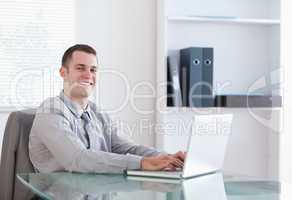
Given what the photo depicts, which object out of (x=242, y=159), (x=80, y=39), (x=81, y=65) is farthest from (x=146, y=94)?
(x=81, y=65)

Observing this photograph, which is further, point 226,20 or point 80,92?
point 226,20

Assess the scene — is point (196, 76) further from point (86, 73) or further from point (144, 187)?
point (144, 187)

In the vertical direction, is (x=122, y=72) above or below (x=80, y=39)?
below

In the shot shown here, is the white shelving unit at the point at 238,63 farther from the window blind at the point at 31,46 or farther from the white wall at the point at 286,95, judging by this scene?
the window blind at the point at 31,46

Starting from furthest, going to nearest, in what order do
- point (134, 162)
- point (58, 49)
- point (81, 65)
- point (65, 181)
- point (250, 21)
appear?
point (250, 21) → point (58, 49) → point (81, 65) → point (134, 162) → point (65, 181)

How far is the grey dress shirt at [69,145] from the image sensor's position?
2.05m

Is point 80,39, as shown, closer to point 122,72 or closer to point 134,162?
point 122,72

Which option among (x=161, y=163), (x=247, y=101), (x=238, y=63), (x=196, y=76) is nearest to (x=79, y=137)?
(x=161, y=163)

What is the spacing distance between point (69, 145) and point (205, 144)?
55 centimetres

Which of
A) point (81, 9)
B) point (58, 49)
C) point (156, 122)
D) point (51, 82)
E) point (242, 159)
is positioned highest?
point (81, 9)

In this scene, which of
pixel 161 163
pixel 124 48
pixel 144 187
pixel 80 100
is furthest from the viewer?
pixel 124 48

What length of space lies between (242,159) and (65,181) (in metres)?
1.87

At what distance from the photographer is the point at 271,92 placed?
346 cm

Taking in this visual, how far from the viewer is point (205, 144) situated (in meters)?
1.94
